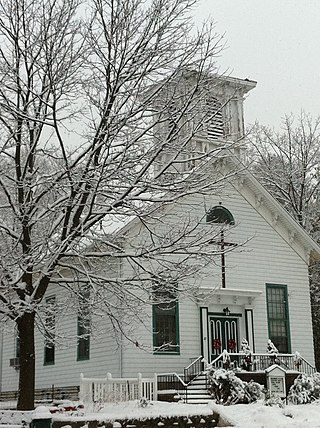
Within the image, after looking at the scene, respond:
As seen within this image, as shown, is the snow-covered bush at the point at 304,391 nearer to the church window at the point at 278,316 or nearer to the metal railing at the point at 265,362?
the metal railing at the point at 265,362

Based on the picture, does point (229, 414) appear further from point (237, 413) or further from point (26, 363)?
point (26, 363)

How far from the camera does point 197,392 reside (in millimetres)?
19234

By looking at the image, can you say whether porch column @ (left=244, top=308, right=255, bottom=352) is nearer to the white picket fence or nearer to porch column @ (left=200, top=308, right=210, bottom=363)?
porch column @ (left=200, top=308, right=210, bottom=363)

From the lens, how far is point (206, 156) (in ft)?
46.7

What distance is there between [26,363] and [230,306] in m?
10.2

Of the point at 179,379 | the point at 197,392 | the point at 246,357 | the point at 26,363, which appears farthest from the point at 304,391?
the point at 26,363

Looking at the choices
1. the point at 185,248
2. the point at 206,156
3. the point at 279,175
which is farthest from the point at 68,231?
the point at 279,175

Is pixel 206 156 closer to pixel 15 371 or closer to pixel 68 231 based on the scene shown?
pixel 68 231

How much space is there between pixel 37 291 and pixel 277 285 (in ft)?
39.6

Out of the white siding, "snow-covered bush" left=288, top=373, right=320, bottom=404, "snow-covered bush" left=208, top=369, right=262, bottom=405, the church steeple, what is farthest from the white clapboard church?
the church steeple

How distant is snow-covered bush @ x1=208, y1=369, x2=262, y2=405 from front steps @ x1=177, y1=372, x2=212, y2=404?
18.2 inches

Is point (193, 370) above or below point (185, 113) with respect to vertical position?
below

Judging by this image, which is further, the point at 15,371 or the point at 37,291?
the point at 15,371

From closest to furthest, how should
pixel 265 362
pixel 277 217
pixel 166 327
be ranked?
1. pixel 166 327
2. pixel 265 362
3. pixel 277 217
